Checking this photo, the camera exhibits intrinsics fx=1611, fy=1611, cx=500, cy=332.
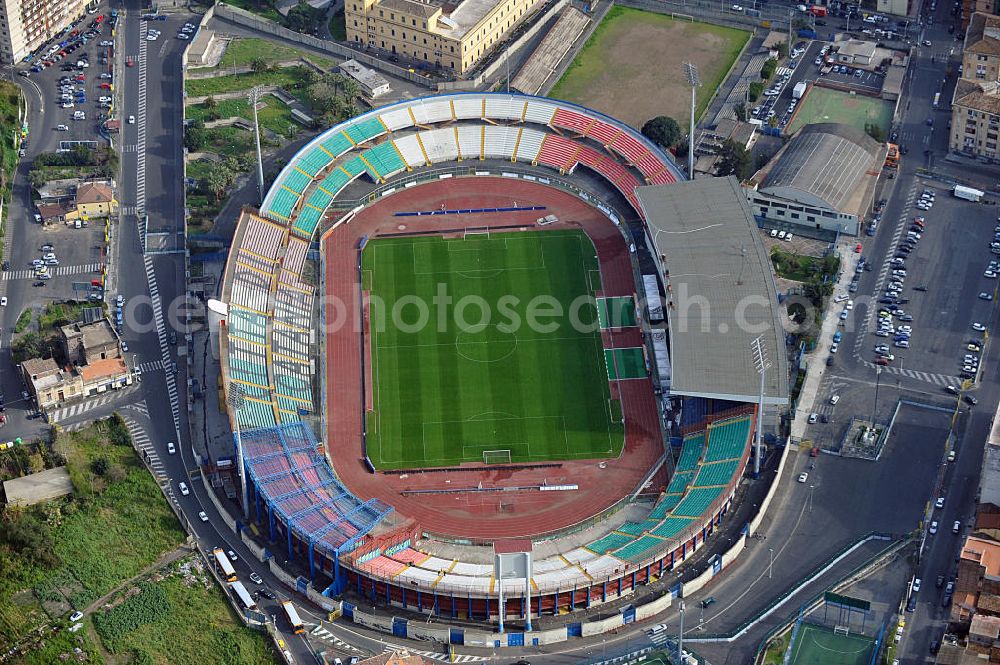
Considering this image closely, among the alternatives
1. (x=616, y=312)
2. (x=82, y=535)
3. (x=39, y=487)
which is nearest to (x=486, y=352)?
(x=616, y=312)

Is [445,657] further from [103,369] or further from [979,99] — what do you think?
[979,99]

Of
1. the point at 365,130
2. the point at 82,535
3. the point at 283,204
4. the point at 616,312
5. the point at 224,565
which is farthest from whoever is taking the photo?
the point at 365,130

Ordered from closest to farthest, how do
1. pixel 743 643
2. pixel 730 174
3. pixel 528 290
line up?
pixel 743 643
pixel 528 290
pixel 730 174

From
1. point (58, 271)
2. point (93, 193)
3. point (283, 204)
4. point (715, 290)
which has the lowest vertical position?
point (715, 290)

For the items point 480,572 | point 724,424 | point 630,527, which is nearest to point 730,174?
point 724,424

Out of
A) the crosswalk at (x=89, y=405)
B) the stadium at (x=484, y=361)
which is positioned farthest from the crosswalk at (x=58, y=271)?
the crosswalk at (x=89, y=405)

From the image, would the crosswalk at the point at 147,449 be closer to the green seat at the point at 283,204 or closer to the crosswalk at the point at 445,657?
the crosswalk at the point at 445,657

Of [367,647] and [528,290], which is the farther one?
[528,290]

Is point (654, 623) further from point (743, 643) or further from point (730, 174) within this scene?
point (730, 174)
